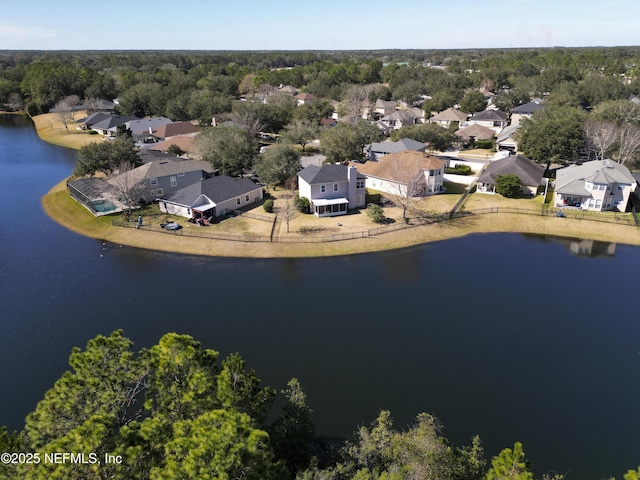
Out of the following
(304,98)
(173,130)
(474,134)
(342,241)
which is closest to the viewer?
(342,241)

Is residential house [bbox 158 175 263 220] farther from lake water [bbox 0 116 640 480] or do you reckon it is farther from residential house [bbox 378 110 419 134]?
residential house [bbox 378 110 419 134]

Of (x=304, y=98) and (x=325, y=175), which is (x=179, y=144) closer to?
(x=325, y=175)

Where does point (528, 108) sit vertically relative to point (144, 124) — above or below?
above

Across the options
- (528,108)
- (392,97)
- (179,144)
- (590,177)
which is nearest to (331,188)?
(590,177)

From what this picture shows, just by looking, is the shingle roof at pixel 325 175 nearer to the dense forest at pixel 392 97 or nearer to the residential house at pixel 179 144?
the dense forest at pixel 392 97

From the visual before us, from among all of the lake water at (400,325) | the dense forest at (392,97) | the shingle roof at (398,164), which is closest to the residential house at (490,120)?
the dense forest at (392,97)

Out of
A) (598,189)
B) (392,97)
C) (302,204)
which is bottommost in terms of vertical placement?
(302,204)
